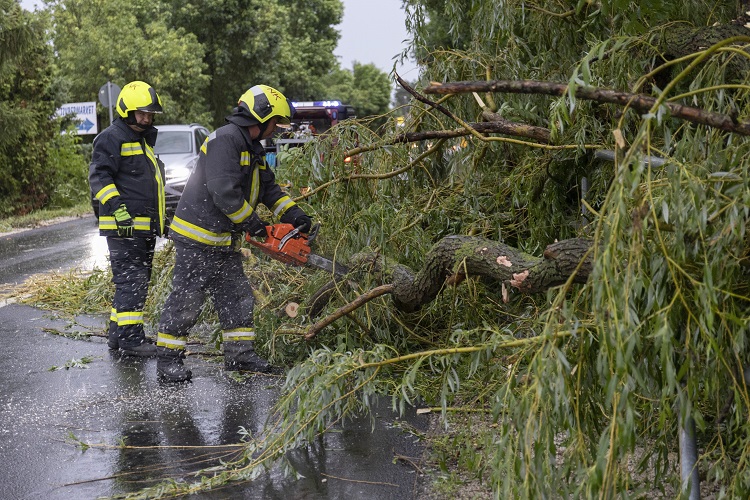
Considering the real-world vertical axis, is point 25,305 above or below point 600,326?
below

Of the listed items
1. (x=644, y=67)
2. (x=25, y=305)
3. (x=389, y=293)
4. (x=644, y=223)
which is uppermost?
(x=644, y=67)

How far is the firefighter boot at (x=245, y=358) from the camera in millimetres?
6090

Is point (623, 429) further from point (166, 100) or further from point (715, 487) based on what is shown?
point (166, 100)

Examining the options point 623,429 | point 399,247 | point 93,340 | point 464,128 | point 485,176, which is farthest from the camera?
point 93,340

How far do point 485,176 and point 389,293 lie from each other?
129cm

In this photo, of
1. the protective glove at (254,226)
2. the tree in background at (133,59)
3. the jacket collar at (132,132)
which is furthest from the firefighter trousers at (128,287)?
the tree in background at (133,59)

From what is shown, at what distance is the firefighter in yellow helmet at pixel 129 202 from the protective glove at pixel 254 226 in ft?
3.80

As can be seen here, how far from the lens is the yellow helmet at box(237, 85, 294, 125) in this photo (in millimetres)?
5773

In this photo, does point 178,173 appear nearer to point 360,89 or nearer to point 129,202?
point 129,202

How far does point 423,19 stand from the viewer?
7.55 meters

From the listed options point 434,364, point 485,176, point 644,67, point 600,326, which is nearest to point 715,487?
point 600,326

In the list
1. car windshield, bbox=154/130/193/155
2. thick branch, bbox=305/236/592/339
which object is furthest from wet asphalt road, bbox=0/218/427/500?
car windshield, bbox=154/130/193/155

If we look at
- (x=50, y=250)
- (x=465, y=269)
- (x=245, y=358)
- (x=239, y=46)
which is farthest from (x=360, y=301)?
(x=239, y=46)

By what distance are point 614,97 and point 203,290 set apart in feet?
11.7
